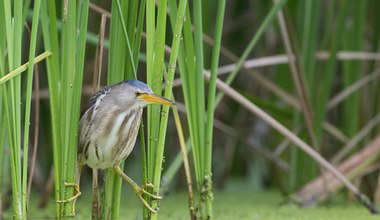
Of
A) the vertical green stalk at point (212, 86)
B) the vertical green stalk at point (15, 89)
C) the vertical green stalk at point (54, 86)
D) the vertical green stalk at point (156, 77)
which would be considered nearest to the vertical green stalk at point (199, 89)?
the vertical green stalk at point (212, 86)

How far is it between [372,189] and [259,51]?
94 cm

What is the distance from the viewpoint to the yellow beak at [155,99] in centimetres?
210

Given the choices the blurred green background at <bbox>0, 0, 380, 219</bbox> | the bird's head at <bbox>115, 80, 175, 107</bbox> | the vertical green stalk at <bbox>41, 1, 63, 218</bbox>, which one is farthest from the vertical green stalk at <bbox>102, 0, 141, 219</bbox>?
the blurred green background at <bbox>0, 0, 380, 219</bbox>

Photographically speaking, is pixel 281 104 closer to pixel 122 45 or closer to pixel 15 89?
pixel 122 45

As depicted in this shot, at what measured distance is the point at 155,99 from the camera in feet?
6.98

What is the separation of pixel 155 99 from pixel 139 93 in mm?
73

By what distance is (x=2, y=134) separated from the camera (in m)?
2.26

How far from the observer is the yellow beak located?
2104 mm

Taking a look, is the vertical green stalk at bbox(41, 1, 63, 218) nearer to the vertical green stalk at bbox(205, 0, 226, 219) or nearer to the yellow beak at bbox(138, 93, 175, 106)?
the yellow beak at bbox(138, 93, 175, 106)

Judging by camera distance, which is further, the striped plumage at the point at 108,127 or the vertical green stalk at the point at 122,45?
the striped plumage at the point at 108,127

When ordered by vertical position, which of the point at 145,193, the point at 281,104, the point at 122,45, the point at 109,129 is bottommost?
the point at 281,104

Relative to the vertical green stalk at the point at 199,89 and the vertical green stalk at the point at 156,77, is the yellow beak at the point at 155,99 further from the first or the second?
the vertical green stalk at the point at 199,89

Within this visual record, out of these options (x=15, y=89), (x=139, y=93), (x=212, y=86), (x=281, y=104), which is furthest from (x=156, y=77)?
(x=281, y=104)

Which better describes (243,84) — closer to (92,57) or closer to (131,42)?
(92,57)
